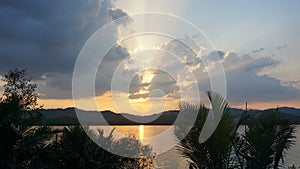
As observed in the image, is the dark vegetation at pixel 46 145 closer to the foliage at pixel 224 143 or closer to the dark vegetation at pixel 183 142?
the dark vegetation at pixel 183 142

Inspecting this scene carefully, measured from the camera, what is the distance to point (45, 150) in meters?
9.37

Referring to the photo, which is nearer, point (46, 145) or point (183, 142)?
point (183, 142)

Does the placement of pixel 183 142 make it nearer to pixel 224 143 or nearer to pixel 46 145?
pixel 224 143

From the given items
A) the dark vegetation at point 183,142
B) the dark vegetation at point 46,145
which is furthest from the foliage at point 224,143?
the dark vegetation at point 46,145

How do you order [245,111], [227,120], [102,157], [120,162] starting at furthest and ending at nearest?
[120,162] → [102,157] → [245,111] → [227,120]

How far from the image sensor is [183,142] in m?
6.31

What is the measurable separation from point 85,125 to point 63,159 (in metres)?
1.16

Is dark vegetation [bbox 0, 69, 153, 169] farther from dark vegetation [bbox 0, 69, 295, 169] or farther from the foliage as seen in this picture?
the foliage

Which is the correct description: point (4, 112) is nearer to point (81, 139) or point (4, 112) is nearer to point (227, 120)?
point (81, 139)

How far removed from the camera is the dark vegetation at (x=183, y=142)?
6.14 meters

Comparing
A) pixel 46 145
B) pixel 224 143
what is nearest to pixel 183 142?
pixel 224 143

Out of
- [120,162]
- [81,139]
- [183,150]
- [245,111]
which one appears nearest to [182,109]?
[183,150]

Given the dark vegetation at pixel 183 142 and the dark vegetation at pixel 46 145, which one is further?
the dark vegetation at pixel 46 145

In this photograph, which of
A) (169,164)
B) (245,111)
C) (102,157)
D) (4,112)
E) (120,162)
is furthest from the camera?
(169,164)
